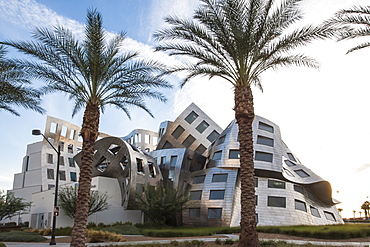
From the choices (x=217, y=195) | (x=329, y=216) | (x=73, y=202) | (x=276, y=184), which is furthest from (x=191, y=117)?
(x=329, y=216)

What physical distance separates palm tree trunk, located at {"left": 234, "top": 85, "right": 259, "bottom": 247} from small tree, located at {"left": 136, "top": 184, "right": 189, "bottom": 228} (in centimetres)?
2210

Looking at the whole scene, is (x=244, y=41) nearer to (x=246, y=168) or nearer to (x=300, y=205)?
(x=246, y=168)

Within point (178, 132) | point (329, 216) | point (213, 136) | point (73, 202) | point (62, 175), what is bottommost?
point (329, 216)

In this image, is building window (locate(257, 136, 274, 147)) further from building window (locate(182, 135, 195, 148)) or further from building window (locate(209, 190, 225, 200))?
building window (locate(182, 135, 195, 148))

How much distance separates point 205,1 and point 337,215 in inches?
1341

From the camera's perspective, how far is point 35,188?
65438 millimetres

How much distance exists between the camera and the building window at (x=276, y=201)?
37.0 metres

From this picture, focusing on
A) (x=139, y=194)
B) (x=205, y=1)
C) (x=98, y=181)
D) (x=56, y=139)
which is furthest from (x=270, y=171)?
(x=56, y=139)

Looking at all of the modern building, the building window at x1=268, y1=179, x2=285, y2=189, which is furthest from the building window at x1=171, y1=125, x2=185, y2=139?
the building window at x1=268, y1=179, x2=285, y2=189

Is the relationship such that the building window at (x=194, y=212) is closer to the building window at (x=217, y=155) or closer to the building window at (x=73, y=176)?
the building window at (x=217, y=155)

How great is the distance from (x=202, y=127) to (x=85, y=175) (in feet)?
108

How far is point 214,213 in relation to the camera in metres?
37.5

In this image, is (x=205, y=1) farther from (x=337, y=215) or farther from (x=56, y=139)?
(x=56, y=139)

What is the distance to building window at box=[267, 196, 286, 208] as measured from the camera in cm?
3703
